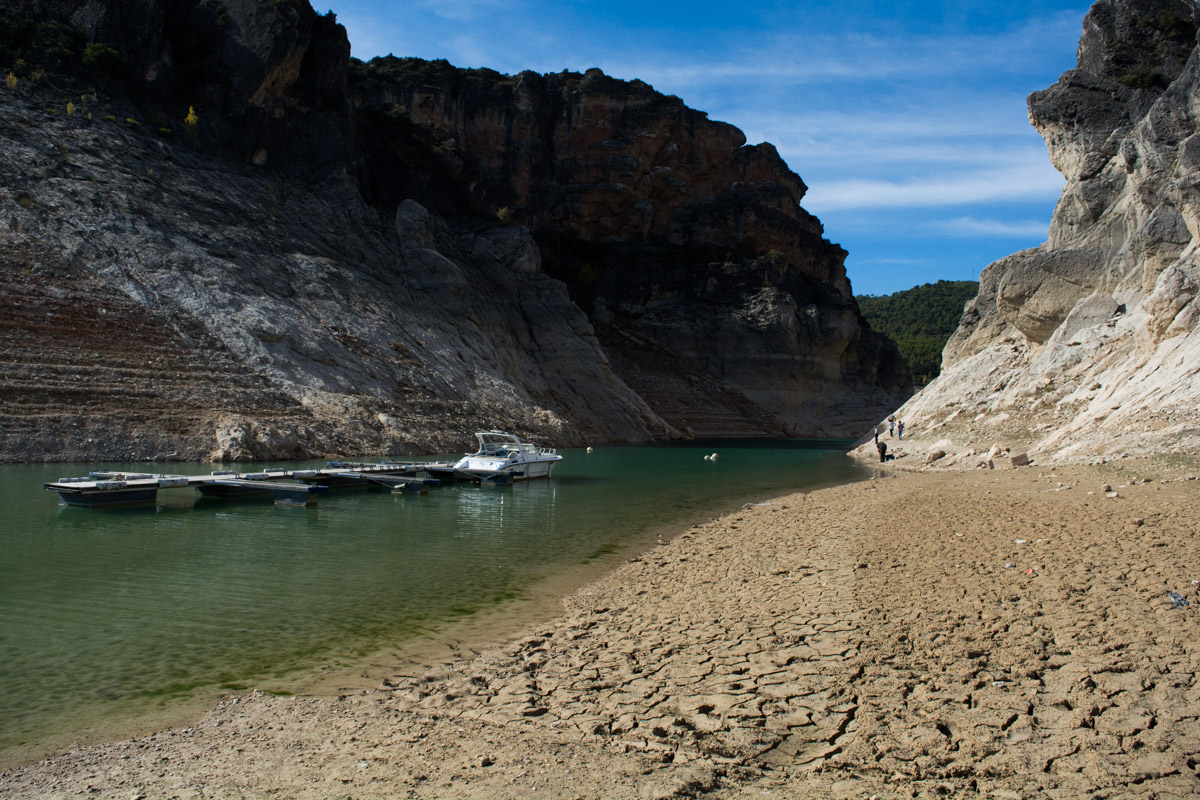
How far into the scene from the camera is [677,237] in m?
94.4

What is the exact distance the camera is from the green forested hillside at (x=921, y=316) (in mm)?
120062

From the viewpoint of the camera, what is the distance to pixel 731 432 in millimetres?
76000

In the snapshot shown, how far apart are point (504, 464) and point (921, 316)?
140146 millimetres

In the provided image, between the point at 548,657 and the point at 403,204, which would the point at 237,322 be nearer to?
the point at 403,204

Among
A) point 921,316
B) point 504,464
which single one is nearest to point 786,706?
point 504,464

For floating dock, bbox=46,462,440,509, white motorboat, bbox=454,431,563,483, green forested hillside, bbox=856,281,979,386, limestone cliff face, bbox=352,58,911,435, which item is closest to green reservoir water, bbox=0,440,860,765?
floating dock, bbox=46,462,440,509

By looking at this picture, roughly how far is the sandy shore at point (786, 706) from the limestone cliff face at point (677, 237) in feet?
223

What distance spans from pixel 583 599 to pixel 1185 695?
6886 millimetres

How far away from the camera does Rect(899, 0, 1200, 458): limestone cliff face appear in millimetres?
22344

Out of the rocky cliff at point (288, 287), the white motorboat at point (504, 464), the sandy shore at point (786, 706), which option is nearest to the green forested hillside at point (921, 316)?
the rocky cliff at point (288, 287)

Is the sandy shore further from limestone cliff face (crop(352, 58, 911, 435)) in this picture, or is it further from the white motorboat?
limestone cliff face (crop(352, 58, 911, 435))

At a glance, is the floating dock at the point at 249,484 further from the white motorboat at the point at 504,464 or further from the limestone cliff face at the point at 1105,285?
the limestone cliff face at the point at 1105,285

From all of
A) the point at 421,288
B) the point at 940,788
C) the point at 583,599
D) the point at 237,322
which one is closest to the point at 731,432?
the point at 421,288

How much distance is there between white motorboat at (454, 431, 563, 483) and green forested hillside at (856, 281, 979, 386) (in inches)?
3880
